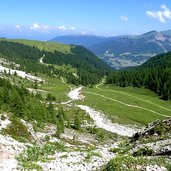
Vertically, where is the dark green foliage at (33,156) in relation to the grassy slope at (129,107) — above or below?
above

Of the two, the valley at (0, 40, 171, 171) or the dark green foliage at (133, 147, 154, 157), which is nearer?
the valley at (0, 40, 171, 171)

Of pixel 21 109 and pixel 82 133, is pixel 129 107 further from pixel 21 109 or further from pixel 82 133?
pixel 21 109

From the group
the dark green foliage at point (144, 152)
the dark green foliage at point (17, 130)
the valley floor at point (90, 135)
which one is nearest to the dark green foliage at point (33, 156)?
the valley floor at point (90, 135)

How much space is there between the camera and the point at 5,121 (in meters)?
61.5

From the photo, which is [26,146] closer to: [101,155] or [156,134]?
[101,155]

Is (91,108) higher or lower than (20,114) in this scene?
lower

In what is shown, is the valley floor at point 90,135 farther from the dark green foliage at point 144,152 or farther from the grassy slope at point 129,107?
the dark green foliage at point 144,152

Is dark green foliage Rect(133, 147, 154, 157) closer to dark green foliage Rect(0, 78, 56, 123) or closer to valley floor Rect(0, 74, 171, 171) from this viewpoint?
valley floor Rect(0, 74, 171, 171)

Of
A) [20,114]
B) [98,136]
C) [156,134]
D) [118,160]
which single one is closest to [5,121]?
[20,114]

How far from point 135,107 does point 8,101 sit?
305ft

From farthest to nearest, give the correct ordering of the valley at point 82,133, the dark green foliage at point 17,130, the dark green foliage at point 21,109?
the dark green foliage at point 21,109
the dark green foliage at point 17,130
the valley at point 82,133

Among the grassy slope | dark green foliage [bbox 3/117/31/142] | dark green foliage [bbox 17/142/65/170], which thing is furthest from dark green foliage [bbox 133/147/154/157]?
the grassy slope

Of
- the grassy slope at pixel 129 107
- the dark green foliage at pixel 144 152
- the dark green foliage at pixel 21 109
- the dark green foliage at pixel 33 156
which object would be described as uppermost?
the dark green foliage at pixel 144 152

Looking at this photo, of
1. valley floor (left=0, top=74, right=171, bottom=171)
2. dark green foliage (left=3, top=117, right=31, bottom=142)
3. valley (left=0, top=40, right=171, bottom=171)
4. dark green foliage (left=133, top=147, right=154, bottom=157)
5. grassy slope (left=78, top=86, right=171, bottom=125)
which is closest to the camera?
valley (left=0, top=40, right=171, bottom=171)
